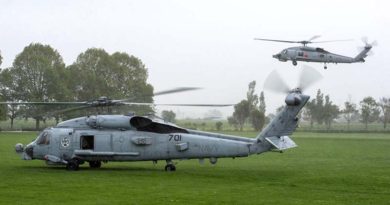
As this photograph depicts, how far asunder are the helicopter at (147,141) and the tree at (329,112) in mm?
115358

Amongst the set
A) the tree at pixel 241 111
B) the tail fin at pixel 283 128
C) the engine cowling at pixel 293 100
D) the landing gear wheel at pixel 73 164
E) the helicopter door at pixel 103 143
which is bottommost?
the landing gear wheel at pixel 73 164

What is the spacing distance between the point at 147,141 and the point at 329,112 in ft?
388

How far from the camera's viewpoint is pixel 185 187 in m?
17.9

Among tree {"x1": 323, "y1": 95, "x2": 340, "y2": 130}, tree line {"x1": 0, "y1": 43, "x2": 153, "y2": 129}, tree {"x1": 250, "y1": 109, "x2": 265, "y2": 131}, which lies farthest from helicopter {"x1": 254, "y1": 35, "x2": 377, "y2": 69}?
tree {"x1": 323, "y1": 95, "x2": 340, "y2": 130}

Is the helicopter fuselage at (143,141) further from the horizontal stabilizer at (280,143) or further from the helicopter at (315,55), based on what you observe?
the helicopter at (315,55)

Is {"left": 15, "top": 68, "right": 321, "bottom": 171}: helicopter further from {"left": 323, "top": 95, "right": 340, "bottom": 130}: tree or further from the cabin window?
{"left": 323, "top": 95, "right": 340, "bottom": 130}: tree

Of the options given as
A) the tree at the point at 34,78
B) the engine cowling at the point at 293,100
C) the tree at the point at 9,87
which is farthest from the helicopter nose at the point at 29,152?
the tree at the point at 9,87

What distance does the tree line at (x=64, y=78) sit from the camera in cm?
8081

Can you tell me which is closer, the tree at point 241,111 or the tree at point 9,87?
the tree at point 9,87

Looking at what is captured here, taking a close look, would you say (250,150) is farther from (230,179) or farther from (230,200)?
(230,200)

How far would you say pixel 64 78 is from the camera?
83.9 m

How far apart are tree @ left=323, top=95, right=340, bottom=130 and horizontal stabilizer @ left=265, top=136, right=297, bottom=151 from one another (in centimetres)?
11526

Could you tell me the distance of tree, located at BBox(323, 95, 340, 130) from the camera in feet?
443

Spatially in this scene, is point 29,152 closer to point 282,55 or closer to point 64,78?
point 282,55
